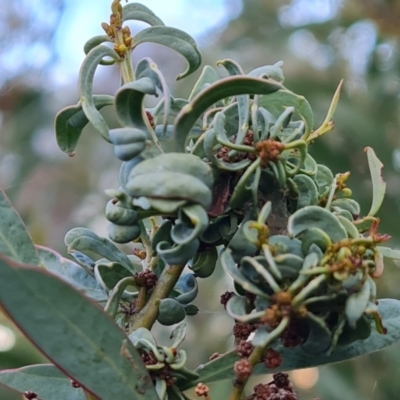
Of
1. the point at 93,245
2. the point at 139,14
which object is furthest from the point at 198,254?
the point at 139,14

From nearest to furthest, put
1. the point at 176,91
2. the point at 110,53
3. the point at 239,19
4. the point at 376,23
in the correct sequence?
the point at 110,53 → the point at 376,23 → the point at 176,91 → the point at 239,19

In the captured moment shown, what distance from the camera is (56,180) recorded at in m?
3.16

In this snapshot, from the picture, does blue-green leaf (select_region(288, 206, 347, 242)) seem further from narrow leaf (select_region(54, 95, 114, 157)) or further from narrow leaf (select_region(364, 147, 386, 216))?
narrow leaf (select_region(54, 95, 114, 157))

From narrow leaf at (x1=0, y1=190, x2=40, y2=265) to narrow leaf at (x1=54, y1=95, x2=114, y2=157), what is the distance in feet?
0.28

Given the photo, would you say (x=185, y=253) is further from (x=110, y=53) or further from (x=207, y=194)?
(x=110, y=53)

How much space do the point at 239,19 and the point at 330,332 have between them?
2767mm

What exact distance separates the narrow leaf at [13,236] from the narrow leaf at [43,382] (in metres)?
0.10

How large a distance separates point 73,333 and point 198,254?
0.15 meters

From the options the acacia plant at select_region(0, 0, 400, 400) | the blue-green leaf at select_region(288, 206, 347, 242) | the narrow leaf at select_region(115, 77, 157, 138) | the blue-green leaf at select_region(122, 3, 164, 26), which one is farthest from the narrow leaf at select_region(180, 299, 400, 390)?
the blue-green leaf at select_region(122, 3, 164, 26)

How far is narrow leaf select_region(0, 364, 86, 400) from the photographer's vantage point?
56 centimetres

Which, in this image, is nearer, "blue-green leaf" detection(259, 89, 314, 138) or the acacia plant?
the acacia plant

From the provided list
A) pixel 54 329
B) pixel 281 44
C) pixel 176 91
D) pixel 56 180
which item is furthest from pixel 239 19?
pixel 54 329

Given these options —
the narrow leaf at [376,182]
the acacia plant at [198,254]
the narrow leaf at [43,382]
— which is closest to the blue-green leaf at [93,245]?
the acacia plant at [198,254]

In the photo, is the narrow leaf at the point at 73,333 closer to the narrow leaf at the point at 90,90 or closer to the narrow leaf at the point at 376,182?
the narrow leaf at the point at 90,90
